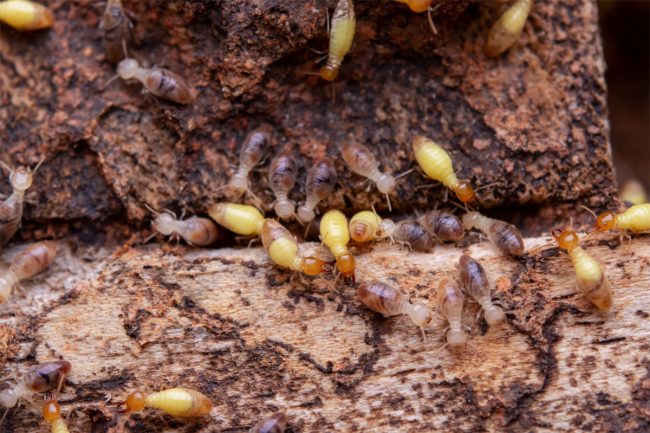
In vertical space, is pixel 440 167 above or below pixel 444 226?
above

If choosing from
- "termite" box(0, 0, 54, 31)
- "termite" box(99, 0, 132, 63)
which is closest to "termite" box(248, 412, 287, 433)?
"termite" box(99, 0, 132, 63)

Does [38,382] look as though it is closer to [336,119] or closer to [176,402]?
[176,402]

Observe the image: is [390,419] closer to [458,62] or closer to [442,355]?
[442,355]

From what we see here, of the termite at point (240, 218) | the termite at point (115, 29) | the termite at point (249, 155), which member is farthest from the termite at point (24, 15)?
the termite at point (240, 218)

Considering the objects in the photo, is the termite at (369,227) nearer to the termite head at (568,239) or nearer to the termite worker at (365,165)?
the termite worker at (365,165)

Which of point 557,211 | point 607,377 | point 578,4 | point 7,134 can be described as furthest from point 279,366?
point 578,4

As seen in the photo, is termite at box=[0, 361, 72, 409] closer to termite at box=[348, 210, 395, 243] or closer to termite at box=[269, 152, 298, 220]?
termite at box=[269, 152, 298, 220]

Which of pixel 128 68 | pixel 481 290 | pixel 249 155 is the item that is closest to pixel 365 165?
pixel 249 155

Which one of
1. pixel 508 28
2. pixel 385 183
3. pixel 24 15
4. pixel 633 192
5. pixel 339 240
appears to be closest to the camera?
pixel 339 240

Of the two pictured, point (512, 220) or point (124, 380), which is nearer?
point (124, 380)
